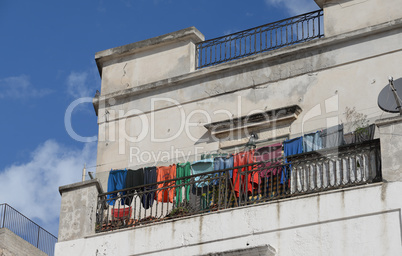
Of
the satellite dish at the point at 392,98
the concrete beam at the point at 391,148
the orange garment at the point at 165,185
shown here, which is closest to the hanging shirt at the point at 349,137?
the satellite dish at the point at 392,98

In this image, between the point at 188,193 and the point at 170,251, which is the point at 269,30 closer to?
the point at 188,193

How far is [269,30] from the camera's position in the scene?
19250 millimetres

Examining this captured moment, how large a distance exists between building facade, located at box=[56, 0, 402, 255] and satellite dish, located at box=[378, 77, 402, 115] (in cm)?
58

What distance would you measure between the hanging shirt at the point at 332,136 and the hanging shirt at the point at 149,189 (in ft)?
10.6

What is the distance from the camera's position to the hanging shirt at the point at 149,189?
629 inches

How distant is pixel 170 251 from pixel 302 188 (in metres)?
2.27

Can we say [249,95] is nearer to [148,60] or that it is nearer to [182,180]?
[182,180]

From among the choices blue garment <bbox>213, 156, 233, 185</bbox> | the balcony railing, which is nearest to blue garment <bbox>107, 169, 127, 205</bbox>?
the balcony railing

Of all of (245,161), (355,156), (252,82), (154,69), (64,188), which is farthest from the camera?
(154,69)

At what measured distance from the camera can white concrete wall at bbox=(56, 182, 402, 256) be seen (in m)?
13.0

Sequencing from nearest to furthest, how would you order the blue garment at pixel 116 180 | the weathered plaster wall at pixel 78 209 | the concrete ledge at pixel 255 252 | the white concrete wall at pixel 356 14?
the concrete ledge at pixel 255 252, the weathered plaster wall at pixel 78 209, the white concrete wall at pixel 356 14, the blue garment at pixel 116 180

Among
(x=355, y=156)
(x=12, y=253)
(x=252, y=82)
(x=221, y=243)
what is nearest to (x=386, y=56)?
(x=252, y=82)

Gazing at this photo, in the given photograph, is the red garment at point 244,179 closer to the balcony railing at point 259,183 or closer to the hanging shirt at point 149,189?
the balcony railing at point 259,183

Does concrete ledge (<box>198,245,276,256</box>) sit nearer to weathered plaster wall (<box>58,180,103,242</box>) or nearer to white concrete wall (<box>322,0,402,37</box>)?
weathered plaster wall (<box>58,180,103,242</box>)
